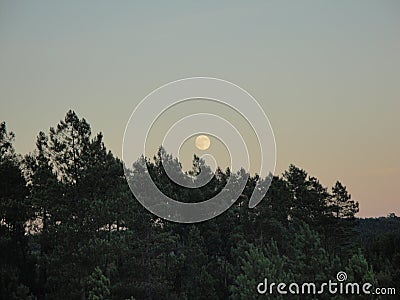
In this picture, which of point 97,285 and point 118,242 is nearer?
point 97,285

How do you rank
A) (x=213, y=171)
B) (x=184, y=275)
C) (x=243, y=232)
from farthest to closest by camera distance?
(x=213, y=171), (x=243, y=232), (x=184, y=275)

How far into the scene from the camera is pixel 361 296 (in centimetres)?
2538

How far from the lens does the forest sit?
2916 cm

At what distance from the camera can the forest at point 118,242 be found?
2916 centimetres

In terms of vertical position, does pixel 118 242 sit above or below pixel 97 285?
above

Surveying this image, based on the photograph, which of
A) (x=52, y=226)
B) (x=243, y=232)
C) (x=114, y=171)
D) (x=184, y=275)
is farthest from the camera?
(x=243, y=232)

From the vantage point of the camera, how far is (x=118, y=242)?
99.8 ft

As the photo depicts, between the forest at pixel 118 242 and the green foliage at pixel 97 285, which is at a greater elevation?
the forest at pixel 118 242

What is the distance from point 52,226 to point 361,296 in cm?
1416

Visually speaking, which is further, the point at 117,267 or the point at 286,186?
the point at 286,186

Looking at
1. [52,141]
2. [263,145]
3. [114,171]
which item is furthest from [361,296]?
[52,141]

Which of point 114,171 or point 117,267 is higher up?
point 114,171

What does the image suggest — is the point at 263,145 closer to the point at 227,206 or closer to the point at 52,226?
the point at 227,206

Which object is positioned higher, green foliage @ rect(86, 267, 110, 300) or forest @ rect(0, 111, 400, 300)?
forest @ rect(0, 111, 400, 300)
